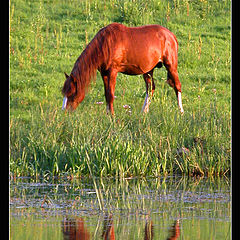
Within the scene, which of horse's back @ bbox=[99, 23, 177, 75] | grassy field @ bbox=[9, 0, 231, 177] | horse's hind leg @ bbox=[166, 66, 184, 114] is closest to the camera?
grassy field @ bbox=[9, 0, 231, 177]

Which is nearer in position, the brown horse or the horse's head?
the horse's head

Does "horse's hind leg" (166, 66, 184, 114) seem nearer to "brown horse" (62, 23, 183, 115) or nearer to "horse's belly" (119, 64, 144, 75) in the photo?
"brown horse" (62, 23, 183, 115)

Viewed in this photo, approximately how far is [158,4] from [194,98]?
4902mm

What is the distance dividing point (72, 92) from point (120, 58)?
1.24m

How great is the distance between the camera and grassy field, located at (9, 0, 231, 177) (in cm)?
897

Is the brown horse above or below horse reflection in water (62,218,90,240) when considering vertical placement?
above

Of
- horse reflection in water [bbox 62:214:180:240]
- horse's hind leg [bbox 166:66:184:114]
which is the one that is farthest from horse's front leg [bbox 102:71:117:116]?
horse reflection in water [bbox 62:214:180:240]

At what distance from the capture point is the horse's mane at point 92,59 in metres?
12.0

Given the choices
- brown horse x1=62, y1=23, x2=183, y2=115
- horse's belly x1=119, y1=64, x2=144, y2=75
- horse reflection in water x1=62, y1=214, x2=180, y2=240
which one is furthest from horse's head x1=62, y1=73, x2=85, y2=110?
horse reflection in water x1=62, y1=214, x2=180, y2=240

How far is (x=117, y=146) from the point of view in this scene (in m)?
8.81

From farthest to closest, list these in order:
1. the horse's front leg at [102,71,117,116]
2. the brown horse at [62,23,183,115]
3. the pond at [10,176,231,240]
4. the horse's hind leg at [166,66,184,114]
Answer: the horse's hind leg at [166,66,184,114] < the horse's front leg at [102,71,117,116] < the brown horse at [62,23,183,115] < the pond at [10,176,231,240]

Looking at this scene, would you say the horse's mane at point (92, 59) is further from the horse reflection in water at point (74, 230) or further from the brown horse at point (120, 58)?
the horse reflection in water at point (74, 230)

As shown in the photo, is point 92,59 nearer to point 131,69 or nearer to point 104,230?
point 131,69

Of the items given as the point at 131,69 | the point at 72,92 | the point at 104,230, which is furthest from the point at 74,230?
the point at 131,69
